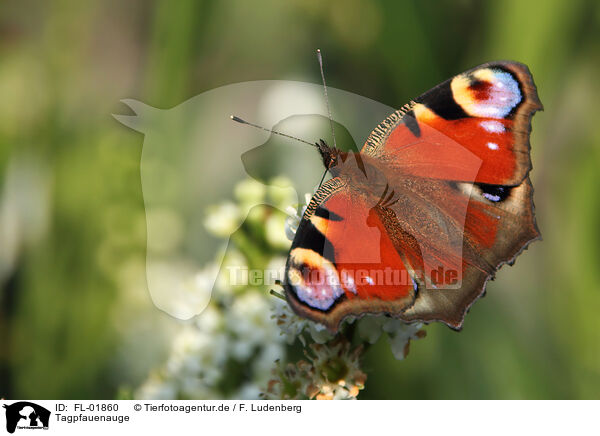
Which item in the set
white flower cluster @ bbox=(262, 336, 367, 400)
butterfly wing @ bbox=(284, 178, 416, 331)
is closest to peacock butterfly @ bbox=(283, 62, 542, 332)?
butterfly wing @ bbox=(284, 178, 416, 331)

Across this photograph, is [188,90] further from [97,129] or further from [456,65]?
[456,65]

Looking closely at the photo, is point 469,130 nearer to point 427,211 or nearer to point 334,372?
point 427,211

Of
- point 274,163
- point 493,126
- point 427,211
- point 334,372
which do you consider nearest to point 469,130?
point 493,126

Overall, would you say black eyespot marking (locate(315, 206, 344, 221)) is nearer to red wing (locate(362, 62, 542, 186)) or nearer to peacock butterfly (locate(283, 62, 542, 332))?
peacock butterfly (locate(283, 62, 542, 332))

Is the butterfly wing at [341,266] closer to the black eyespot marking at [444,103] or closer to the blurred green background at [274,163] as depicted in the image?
the black eyespot marking at [444,103]

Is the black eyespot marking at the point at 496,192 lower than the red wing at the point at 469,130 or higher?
lower

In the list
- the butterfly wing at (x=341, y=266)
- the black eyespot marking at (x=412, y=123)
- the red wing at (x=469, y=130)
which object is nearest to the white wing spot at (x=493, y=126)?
the red wing at (x=469, y=130)
